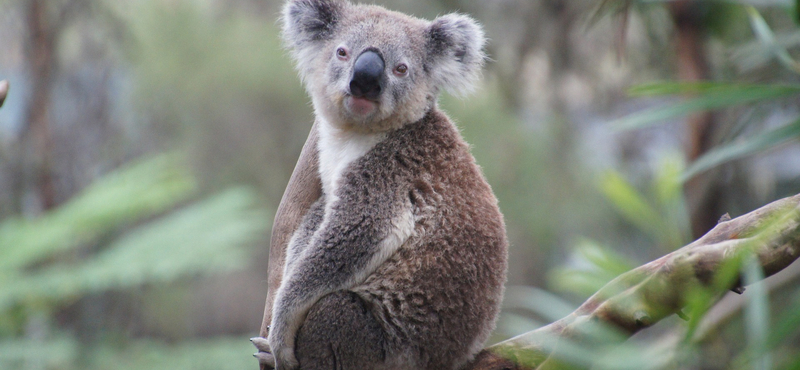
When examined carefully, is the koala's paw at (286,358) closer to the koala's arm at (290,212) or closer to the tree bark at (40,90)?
the koala's arm at (290,212)

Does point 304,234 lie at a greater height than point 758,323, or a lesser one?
greater

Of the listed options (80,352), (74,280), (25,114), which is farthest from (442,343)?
(25,114)

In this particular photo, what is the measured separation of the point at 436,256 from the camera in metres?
2.38

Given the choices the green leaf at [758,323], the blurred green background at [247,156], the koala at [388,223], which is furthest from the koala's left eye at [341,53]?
the green leaf at [758,323]

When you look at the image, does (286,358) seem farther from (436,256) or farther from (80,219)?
(80,219)

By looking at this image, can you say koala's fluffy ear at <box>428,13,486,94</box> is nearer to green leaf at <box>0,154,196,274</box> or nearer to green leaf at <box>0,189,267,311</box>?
green leaf at <box>0,189,267,311</box>

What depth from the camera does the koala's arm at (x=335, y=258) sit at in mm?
2271

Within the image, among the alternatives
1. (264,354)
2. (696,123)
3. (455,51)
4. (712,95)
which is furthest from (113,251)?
(712,95)

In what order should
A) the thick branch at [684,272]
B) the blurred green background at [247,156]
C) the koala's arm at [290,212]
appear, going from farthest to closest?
1. the blurred green background at [247,156]
2. the koala's arm at [290,212]
3. the thick branch at [684,272]

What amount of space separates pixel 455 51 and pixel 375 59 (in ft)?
1.72

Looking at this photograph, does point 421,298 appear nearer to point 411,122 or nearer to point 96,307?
point 411,122

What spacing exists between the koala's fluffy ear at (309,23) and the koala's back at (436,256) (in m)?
0.62

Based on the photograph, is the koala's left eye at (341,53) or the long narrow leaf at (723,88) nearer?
the long narrow leaf at (723,88)

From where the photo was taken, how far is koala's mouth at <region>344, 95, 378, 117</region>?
2582 mm
